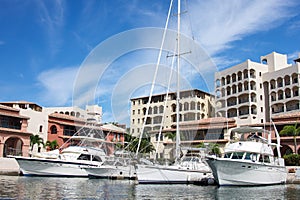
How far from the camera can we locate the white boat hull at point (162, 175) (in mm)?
29375

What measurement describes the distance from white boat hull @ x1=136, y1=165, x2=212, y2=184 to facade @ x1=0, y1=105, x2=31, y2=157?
2511 centimetres

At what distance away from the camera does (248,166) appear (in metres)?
28.4

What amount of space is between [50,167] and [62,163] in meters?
1.36

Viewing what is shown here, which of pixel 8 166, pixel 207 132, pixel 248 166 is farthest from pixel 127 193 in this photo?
pixel 207 132

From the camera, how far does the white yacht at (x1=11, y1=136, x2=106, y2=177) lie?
36.8 meters

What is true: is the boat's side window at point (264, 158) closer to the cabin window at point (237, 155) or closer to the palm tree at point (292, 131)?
the cabin window at point (237, 155)

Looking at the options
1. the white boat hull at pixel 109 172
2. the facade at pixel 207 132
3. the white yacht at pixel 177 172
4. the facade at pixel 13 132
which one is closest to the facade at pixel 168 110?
the facade at pixel 207 132

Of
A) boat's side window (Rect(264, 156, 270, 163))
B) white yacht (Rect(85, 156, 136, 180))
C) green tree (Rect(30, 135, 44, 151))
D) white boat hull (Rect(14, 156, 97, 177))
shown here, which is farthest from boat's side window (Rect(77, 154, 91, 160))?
boat's side window (Rect(264, 156, 270, 163))

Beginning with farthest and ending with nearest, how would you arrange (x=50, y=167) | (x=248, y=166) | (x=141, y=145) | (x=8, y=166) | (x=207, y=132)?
(x=207, y=132) < (x=141, y=145) < (x=8, y=166) < (x=50, y=167) < (x=248, y=166)

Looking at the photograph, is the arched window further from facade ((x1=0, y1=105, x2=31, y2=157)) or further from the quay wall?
the quay wall

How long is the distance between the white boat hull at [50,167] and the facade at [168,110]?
3794 centimetres

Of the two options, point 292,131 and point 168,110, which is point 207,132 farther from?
point 168,110

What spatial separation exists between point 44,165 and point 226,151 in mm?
20044

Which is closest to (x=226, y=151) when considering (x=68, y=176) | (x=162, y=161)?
(x=162, y=161)
